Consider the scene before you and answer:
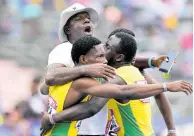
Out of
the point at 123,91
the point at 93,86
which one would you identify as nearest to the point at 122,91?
the point at 123,91

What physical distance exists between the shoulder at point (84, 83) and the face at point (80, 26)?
0.72 metres

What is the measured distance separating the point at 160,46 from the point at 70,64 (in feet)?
18.2

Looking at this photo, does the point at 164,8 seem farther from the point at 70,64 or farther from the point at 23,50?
the point at 70,64

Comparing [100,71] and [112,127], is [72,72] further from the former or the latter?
[112,127]

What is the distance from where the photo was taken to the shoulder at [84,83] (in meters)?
4.19

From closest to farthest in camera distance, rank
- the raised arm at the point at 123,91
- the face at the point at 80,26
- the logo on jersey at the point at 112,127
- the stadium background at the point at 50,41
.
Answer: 1. the raised arm at the point at 123,91
2. the logo on jersey at the point at 112,127
3. the face at the point at 80,26
4. the stadium background at the point at 50,41

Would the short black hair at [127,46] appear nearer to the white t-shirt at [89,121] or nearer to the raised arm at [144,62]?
the white t-shirt at [89,121]

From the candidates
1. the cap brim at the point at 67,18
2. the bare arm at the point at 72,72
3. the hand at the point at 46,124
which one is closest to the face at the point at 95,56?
the bare arm at the point at 72,72

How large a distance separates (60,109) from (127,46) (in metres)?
0.74

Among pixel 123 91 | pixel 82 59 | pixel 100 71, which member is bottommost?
pixel 123 91

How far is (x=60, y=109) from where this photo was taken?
14.4 ft

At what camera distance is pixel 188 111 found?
31.0 ft

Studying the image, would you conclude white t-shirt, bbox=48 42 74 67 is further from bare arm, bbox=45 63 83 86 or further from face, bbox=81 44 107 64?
face, bbox=81 44 107 64

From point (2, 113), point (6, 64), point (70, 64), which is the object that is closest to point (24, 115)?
point (2, 113)
